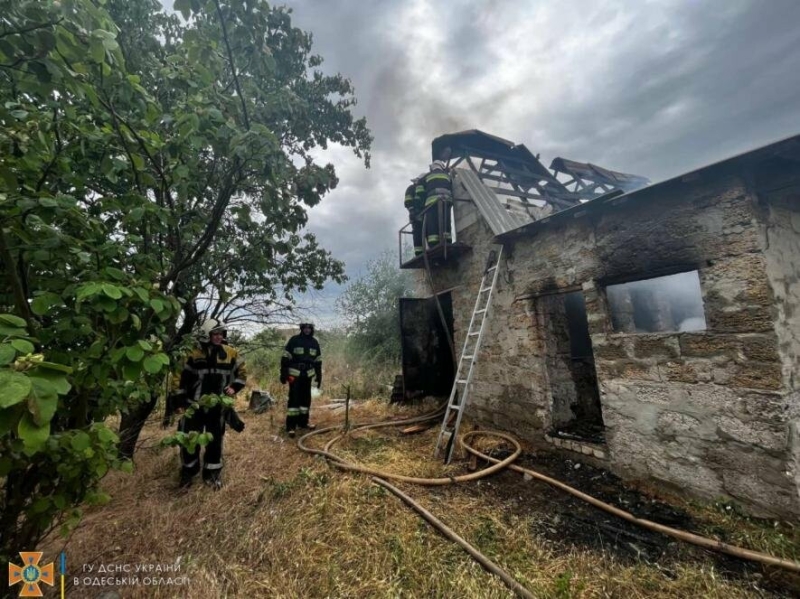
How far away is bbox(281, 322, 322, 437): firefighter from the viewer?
19.7ft

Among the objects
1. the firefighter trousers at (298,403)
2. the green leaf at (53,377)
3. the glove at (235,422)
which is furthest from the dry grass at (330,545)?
the green leaf at (53,377)

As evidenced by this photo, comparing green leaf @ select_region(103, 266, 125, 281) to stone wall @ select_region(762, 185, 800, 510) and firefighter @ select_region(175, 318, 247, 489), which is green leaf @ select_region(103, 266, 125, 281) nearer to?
firefighter @ select_region(175, 318, 247, 489)

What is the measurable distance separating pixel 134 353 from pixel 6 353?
0.56 meters

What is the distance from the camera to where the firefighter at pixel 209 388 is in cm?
399

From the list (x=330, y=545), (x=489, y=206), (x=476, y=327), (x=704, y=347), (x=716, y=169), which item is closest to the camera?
(x=330, y=545)

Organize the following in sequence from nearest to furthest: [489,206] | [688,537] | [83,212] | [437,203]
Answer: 1. [83,212]
2. [688,537]
3. [489,206]
4. [437,203]

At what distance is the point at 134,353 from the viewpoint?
1386 millimetres

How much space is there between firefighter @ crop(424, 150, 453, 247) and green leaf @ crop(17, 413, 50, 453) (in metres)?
5.90

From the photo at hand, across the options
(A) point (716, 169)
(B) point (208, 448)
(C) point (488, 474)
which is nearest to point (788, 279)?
(A) point (716, 169)

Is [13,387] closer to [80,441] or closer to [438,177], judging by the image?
[80,441]

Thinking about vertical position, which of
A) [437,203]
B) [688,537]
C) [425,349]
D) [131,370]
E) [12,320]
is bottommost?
[688,537]

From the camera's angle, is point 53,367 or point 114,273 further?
point 114,273

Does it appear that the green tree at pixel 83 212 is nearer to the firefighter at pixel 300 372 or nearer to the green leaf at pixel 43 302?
the green leaf at pixel 43 302

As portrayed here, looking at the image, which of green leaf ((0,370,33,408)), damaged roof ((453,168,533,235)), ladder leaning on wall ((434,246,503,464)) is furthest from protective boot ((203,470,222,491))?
damaged roof ((453,168,533,235))
